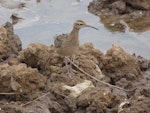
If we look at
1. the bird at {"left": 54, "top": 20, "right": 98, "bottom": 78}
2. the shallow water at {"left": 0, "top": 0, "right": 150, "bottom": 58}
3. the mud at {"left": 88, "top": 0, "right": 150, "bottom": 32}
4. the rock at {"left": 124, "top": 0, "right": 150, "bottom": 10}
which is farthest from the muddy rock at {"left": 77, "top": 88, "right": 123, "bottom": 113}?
the rock at {"left": 124, "top": 0, "right": 150, "bottom": 10}

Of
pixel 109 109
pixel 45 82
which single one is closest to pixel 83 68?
pixel 45 82

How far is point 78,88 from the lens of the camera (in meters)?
7.44

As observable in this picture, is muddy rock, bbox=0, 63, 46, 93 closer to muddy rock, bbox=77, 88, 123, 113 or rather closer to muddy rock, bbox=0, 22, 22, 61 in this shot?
muddy rock, bbox=77, 88, 123, 113

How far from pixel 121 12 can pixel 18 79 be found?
20.9 ft

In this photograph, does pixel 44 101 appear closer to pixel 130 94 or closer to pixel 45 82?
pixel 45 82

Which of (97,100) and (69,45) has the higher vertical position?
(69,45)

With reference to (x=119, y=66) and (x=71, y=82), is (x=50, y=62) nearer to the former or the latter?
(x=71, y=82)

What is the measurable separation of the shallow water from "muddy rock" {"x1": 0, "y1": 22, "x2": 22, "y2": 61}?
1.68 m

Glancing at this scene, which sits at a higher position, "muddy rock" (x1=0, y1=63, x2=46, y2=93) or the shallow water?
"muddy rock" (x1=0, y1=63, x2=46, y2=93)

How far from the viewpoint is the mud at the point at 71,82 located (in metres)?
6.87

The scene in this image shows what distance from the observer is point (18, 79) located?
7.16m

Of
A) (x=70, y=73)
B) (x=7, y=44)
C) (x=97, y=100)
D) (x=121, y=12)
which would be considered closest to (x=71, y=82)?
(x=70, y=73)

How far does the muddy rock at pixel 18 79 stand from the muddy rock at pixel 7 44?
166 centimetres

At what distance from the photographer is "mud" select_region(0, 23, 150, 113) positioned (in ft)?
22.5
